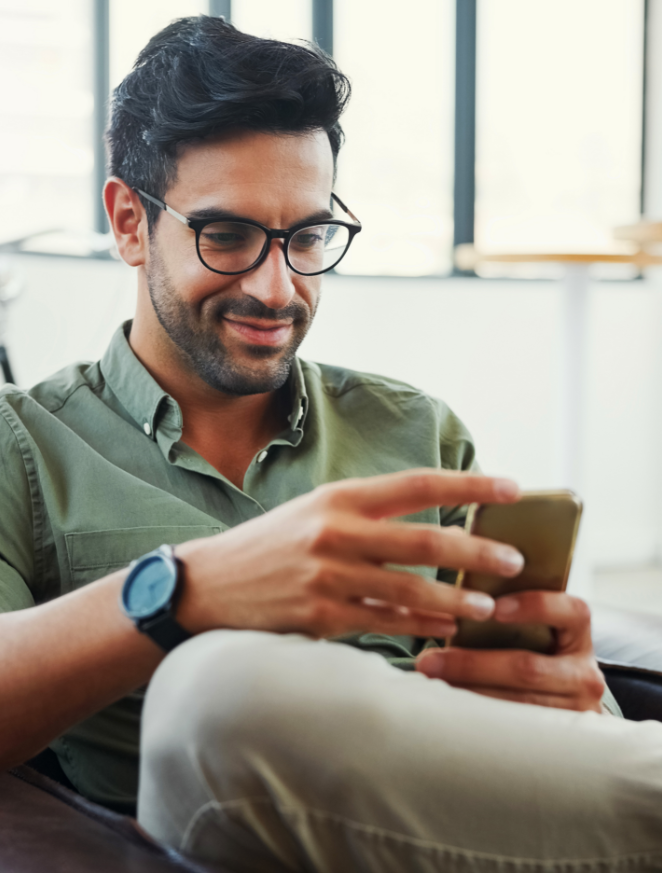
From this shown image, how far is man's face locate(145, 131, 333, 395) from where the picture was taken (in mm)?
1232

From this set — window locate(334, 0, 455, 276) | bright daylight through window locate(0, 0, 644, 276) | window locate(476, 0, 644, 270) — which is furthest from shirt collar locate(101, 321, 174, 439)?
window locate(476, 0, 644, 270)

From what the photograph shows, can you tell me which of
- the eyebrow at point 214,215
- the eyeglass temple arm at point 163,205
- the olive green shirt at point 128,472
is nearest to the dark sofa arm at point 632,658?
the olive green shirt at point 128,472

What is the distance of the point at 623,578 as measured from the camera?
3934 mm

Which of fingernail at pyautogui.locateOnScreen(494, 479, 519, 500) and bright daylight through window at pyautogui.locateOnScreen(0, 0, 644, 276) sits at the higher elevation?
bright daylight through window at pyautogui.locateOnScreen(0, 0, 644, 276)

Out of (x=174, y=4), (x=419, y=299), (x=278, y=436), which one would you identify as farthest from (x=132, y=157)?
(x=419, y=299)

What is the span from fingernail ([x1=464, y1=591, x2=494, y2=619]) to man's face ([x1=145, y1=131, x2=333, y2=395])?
597 mm

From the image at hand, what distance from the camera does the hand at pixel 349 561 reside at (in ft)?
2.40

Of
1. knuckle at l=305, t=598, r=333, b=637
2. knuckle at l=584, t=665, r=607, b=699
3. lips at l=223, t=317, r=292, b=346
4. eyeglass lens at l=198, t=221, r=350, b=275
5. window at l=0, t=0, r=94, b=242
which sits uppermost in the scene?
window at l=0, t=0, r=94, b=242

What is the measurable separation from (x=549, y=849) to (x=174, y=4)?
335cm

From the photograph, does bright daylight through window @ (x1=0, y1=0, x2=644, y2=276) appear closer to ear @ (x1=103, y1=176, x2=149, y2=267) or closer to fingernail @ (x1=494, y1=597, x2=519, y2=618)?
ear @ (x1=103, y1=176, x2=149, y2=267)

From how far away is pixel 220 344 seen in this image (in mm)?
1276

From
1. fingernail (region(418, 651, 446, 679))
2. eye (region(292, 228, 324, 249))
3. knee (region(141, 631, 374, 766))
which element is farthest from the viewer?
eye (region(292, 228, 324, 249))

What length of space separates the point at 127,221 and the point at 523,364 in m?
2.93

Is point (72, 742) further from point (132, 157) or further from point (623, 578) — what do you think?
point (623, 578)
